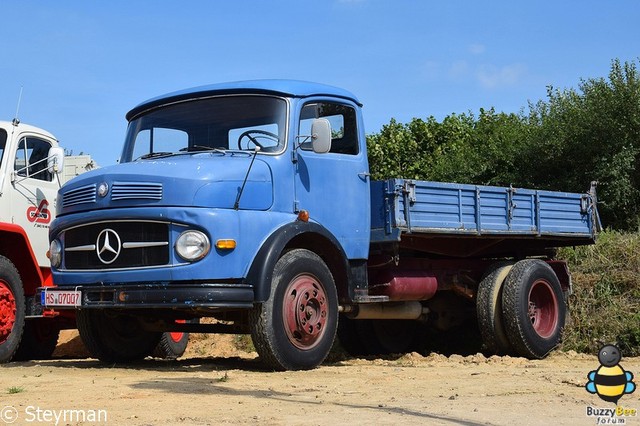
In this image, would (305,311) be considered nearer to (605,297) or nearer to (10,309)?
(10,309)

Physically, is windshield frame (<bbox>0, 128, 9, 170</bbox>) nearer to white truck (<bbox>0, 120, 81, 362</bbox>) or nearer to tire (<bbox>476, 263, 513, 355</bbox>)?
white truck (<bbox>0, 120, 81, 362</bbox>)

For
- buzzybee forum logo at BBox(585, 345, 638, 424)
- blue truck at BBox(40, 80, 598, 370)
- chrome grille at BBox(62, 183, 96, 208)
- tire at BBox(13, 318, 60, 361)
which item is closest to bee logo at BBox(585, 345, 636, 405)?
buzzybee forum logo at BBox(585, 345, 638, 424)

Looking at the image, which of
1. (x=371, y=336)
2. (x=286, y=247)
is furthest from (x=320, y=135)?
(x=371, y=336)

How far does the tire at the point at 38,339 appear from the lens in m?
10.9

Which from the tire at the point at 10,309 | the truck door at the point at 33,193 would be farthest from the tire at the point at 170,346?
the tire at the point at 10,309

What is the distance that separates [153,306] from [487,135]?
734 inches

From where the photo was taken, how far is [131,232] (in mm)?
7730

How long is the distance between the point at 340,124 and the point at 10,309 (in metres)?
3.84

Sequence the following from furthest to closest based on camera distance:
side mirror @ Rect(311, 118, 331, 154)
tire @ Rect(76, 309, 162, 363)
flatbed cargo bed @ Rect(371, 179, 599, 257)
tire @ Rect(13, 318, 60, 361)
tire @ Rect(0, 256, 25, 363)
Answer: tire @ Rect(13, 318, 60, 361) < tire @ Rect(0, 256, 25, 363) < flatbed cargo bed @ Rect(371, 179, 599, 257) < tire @ Rect(76, 309, 162, 363) < side mirror @ Rect(311, 118, 331, 154)

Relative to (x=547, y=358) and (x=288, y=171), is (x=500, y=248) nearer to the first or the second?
(x=547, y=358)

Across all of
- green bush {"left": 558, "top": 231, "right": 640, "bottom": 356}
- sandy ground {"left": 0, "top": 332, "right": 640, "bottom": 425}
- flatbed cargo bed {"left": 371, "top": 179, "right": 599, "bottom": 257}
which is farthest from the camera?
green bush {"left": 558, "top": 231, "right": 640, "bottom": 356}

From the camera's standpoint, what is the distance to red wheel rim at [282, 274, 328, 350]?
26.1 feet

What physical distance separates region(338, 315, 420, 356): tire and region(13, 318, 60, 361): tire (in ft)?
11.4

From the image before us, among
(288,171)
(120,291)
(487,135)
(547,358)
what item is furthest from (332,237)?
(487,135)
